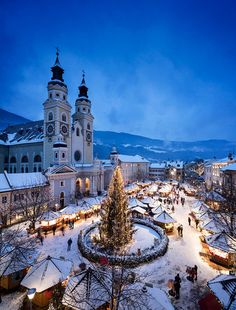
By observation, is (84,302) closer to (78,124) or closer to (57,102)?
(57,102)

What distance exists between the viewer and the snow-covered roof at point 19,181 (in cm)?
2478

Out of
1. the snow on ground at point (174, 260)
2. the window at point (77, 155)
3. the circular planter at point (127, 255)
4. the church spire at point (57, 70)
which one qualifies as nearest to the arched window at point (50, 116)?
the church spire at point (57, 70)

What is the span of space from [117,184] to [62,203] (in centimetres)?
2135

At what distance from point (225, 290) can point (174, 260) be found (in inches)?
285

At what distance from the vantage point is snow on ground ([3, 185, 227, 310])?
1184 centimetres

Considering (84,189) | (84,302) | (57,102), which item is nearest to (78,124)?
(57,102)

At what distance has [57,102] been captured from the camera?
1592 inches

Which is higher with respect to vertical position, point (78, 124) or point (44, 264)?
point (78, 124)

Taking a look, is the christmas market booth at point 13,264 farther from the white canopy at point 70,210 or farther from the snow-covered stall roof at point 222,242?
the snow-covered stall roof at point 222,242

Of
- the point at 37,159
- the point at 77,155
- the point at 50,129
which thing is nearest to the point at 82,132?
the point at 77,155


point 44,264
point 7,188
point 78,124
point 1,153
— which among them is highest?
point 78,124

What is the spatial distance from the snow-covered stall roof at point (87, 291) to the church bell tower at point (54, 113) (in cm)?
3427

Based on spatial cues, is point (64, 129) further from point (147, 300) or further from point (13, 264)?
point (147, 300)

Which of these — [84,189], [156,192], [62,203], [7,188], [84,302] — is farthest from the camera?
[156,192]
